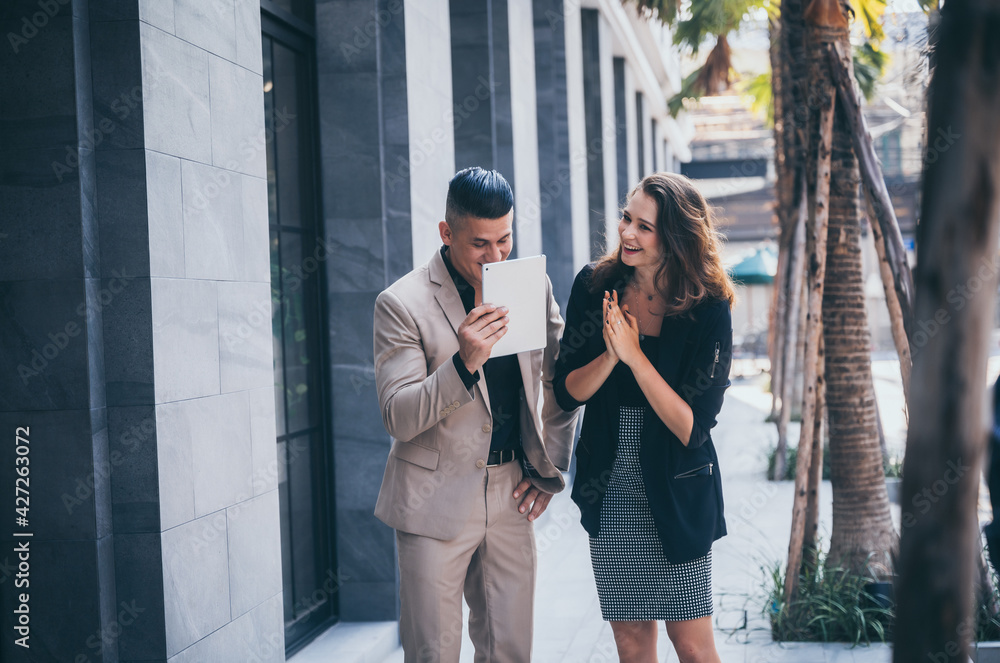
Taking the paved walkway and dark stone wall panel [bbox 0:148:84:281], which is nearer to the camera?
dark stone wall panel [bbox 0:148:84:281]

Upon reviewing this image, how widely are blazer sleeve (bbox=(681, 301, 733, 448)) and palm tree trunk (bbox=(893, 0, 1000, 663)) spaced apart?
1578 mm

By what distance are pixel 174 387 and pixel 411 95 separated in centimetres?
297

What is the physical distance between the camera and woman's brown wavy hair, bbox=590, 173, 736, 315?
10.0 ft

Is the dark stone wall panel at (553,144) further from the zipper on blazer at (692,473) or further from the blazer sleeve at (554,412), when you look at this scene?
the zipper on blazer at (692,473)

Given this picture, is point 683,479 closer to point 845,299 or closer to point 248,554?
point 248,554

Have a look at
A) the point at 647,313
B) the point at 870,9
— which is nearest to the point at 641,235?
the point at 647,313

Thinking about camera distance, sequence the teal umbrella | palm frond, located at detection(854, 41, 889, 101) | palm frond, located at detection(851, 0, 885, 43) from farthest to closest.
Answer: the teal umbrella < palm frond, located at detection(854, 41, 889, 101) < palm frond, located at detection(851, 0, 885, 43)

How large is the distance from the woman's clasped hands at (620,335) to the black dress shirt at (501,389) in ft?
1.06

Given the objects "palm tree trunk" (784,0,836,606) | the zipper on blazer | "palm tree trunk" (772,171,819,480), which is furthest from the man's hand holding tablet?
"palm tree trunk" (772,171,819,480)

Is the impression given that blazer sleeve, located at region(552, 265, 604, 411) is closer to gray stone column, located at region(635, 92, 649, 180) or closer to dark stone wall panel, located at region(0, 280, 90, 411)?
dark stone wall panel, located at region(0, 280, 90, 411)

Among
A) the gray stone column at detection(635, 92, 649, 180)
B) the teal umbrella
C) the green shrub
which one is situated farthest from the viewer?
the teal umbrella

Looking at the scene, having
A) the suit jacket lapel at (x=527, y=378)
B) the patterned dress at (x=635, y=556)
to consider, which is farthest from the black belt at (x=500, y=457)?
the patterned dress at (x=635, y=556)

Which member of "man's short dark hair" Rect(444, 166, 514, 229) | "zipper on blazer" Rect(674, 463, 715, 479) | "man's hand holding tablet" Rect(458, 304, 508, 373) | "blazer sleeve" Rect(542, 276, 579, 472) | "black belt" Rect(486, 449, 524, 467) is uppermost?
"man's short dark hair" Rect(444, 166, 514, 229)

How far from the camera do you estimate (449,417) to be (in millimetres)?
2836
